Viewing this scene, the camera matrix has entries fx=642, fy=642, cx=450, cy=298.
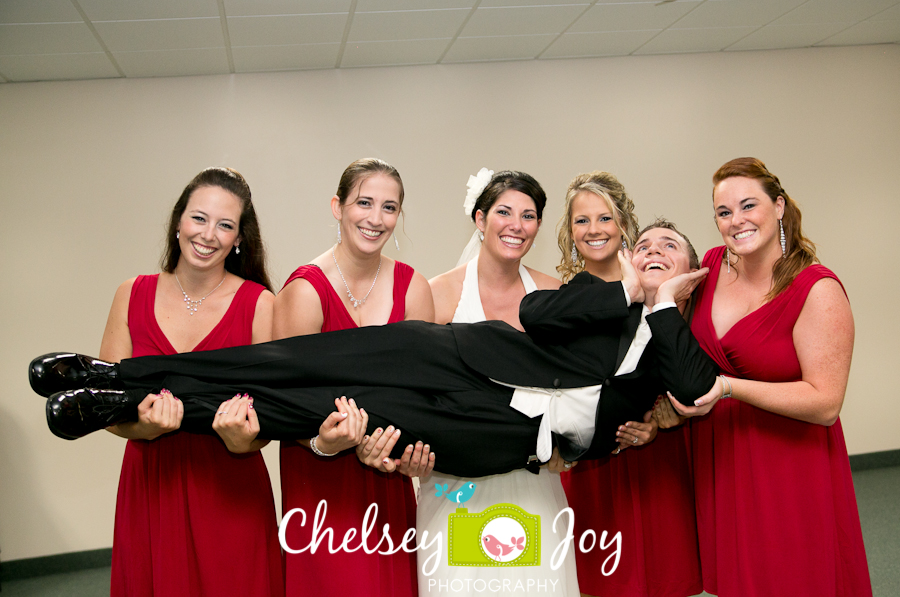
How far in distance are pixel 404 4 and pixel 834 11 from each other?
9.98ft

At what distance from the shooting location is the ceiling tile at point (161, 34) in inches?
143

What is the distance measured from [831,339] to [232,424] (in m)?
1.79

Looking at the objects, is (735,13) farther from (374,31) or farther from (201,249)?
(201,249)

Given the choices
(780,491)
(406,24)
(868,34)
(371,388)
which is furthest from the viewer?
(868,34)

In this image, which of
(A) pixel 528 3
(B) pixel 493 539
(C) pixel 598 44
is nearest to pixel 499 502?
(B) pixel 493 539

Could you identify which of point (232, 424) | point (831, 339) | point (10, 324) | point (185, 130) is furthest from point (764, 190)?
point (10, 324)

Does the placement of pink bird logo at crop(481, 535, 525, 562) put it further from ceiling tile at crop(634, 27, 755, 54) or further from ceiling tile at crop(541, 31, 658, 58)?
ceiling tile at crop(634, 27, 755, 54)

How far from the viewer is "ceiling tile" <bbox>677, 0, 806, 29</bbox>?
4.18 m

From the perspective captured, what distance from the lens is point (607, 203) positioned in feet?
8.50

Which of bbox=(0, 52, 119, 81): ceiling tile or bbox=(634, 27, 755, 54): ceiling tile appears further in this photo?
bbox=(634, 27, 755, 54): ceiling tile

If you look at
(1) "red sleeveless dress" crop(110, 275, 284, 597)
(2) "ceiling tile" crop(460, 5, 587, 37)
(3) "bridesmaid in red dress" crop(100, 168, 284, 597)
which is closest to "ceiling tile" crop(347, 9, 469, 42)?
(2) "ceiling tile" crop(460, 5, 587, 37)

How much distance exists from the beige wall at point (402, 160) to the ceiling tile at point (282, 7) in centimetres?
93

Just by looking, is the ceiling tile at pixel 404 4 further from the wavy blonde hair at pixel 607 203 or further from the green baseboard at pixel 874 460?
the green baseboard at pixel 874 460

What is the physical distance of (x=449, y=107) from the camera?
4.77 meters
